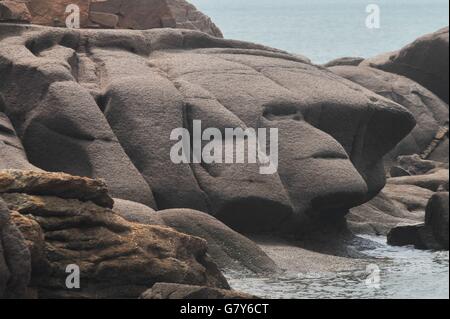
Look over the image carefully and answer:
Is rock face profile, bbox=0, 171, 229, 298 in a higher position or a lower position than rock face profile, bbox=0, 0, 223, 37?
lower

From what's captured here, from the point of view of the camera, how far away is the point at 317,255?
98.4 feet

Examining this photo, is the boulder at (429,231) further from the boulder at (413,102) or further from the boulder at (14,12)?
the boulder at (413,102)

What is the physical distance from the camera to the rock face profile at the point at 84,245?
2109cm

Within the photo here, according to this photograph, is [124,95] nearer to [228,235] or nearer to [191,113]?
[191,113]

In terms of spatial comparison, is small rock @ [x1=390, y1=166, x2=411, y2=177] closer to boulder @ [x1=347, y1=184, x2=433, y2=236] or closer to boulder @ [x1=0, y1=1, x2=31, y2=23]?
boulder @ [x1=347, y1=184, x2=433, y2=236]

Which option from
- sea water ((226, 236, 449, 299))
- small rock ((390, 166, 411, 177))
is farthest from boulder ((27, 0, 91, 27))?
small rock ((390, 166, 411, 177))

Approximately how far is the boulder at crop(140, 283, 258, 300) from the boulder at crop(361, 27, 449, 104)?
33.9m

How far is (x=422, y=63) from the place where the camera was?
56.4 m

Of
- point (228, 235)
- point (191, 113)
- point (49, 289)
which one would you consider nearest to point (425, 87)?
point (191, 113)

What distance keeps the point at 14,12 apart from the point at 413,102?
980 inches

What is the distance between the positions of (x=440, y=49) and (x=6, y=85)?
25543 millimetres

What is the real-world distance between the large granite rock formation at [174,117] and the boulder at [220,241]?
2302 mm

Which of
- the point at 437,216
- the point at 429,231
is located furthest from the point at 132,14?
the point at 437,216

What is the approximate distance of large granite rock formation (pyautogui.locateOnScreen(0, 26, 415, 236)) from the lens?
30438 mm
